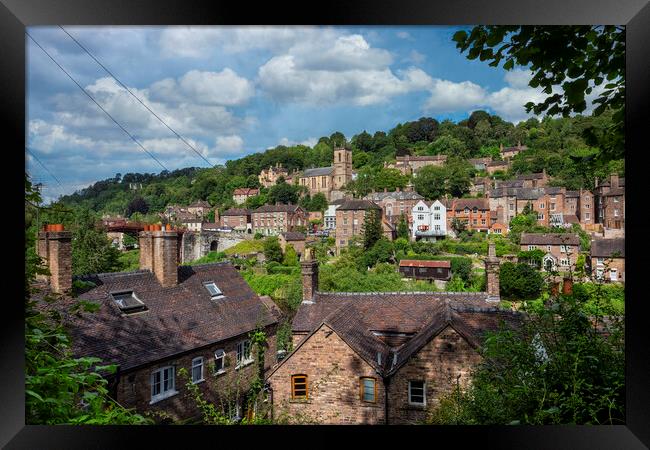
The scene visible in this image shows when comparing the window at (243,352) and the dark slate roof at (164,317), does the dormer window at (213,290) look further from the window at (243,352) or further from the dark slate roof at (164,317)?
the window at (243,352)

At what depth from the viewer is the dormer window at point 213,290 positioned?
751 centimetres

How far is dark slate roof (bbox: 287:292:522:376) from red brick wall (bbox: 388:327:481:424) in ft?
0.30

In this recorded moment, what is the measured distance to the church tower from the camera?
37.9m

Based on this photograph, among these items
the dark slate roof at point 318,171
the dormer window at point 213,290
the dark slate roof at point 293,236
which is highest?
the dark slate roof at point 318,171

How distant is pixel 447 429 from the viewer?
1.69 meters

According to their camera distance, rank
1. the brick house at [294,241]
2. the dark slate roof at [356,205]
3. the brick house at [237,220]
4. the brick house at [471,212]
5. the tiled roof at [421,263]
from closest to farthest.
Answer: the tiled roof at [421,263] → the brick house at [471,212] → the brick house at [294,241] → the dark slate roof at [356,205] → the brick house at [237,220]

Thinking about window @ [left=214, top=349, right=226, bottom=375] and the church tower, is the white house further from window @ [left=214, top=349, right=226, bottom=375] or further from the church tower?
window @ [left=214, top=349, right=226, bottom=375]

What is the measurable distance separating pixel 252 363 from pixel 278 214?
24.1 metres

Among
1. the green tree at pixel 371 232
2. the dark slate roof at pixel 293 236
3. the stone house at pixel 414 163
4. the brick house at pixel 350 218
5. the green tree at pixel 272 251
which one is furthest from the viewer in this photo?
the stone house at pixel 414 163

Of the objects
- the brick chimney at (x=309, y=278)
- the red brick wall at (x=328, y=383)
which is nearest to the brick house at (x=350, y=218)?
the brick chimney at (x=309, y=278)

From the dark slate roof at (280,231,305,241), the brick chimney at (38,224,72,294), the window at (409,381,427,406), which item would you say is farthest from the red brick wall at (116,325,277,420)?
the dark slate roof at (280,231,305,241)

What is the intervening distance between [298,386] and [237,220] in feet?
80.2

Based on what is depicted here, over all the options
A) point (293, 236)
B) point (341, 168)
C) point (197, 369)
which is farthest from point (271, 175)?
point (197, 369)
